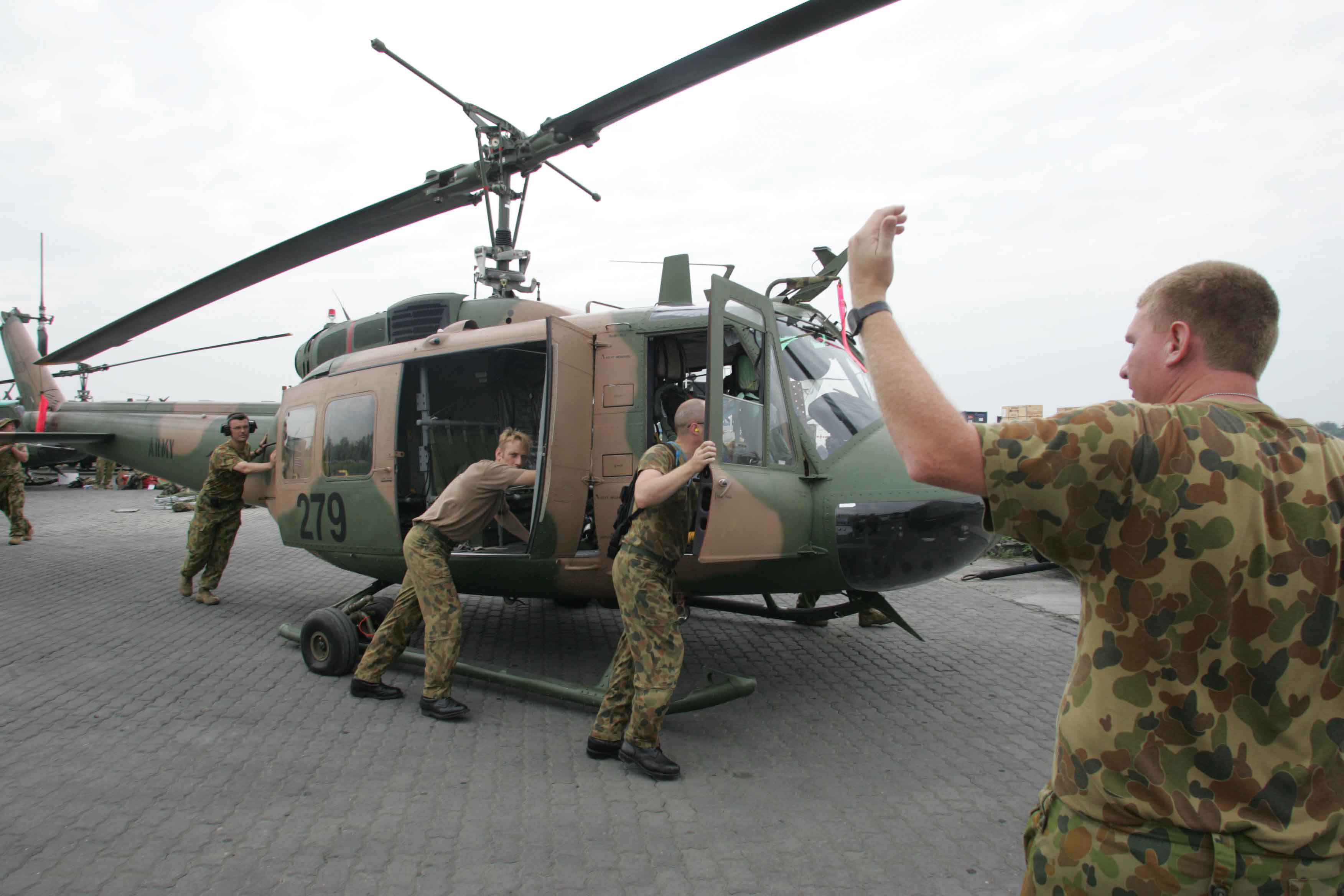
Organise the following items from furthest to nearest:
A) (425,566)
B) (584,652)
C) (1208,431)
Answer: (584,652) < (425,566) < (1208,431)

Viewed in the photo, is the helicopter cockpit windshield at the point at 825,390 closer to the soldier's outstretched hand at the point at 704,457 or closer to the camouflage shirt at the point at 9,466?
the soldier's outstretched hand at the point at 704,457

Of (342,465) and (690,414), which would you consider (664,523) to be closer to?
(690,414)

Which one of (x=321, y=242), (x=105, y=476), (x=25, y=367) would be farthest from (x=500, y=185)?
(x=105, y=476)

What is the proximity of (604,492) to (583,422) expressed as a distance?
1.42ft

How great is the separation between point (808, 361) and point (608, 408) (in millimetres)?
1235

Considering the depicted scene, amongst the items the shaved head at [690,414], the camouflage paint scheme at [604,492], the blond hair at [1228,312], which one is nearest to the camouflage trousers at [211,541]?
the camouflage paint scheme at [604,492]

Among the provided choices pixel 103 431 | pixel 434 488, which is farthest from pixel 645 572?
pixel 103 431

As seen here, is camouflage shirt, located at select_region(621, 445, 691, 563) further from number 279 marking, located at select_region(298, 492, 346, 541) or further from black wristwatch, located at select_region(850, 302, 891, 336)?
number 279 marking, located at select_region(298, 492, 346, 541)

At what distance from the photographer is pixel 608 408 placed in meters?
4.86

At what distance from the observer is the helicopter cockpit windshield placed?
455 centimetres

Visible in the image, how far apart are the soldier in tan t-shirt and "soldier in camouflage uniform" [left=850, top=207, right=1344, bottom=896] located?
3717 mm

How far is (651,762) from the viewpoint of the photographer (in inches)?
149

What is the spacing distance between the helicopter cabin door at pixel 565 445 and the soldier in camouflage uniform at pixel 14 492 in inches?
429

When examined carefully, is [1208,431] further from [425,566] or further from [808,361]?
[425,566]
